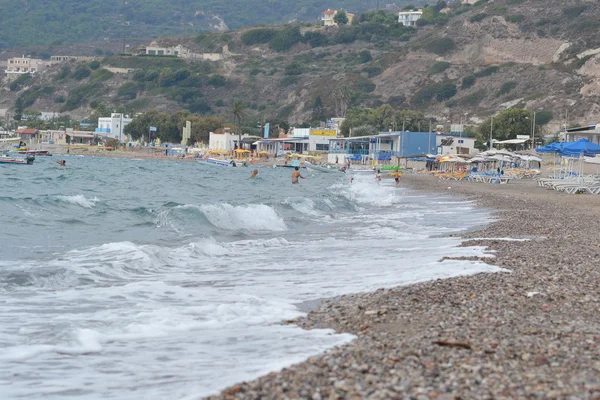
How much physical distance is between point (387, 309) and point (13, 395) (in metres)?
3.99

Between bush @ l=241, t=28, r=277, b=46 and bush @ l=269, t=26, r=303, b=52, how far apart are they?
2.01m

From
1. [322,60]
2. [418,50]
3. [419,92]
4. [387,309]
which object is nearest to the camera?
[387,309]

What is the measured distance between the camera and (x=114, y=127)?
435 feet

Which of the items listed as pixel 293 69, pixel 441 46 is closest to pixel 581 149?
pixel 441 46

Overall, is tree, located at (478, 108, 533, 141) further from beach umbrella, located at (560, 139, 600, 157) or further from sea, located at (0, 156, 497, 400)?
→ sea, located at (0, 156, 497, 400)

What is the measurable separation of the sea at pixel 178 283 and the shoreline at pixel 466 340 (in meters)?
0.49

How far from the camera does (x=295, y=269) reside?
13.0 meters

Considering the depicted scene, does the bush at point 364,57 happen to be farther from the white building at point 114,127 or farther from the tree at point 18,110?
the tree at point 18,110

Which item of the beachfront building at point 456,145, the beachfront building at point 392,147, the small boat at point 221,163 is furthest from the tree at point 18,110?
the beachfront building at point 456,145

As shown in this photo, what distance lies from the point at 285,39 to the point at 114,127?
224 ft

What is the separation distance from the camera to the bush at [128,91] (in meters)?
162

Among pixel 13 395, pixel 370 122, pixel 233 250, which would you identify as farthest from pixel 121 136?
pixel 13 395

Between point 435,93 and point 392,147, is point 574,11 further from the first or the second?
point 392,147

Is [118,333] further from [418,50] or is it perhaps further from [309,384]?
[418,50]
